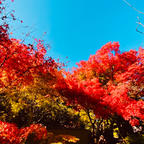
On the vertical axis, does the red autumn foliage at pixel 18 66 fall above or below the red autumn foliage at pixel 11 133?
above

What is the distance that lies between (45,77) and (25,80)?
119 cm

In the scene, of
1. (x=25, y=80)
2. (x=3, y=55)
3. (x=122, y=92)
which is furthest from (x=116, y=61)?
(x=3, y=55)

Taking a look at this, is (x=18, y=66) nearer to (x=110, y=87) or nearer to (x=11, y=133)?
(x=11, y=133)

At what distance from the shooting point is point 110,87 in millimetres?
11688

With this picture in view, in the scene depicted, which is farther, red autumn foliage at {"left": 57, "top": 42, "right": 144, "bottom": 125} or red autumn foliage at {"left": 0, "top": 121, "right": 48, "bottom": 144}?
red autumn foliage at {"left": 57, "top": 42, "right": 144, "bottom": 125}

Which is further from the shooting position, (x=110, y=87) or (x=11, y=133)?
(x=110, y=87)

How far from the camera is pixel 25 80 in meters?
6.90

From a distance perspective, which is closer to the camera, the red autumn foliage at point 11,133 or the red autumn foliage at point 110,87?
the red autumn foliage at point 11,133

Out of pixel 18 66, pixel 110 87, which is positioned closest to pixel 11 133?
pixel 18 66

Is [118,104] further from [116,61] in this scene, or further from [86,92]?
[116,61]

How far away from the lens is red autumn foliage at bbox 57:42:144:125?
843 centimetres

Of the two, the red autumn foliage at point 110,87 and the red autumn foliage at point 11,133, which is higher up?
the red autumn foliage at point 110,87

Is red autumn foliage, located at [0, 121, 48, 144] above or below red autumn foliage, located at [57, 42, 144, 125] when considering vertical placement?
below

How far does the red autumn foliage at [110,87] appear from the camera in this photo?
8.43 metres
